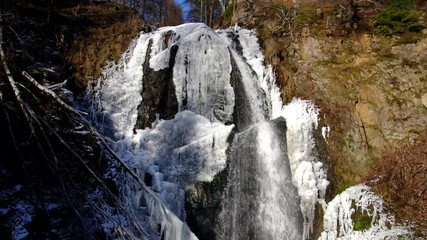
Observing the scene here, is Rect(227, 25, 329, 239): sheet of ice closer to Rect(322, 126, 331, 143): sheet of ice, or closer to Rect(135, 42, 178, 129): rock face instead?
Rect(322, 126, 331, 143): sheet of ice

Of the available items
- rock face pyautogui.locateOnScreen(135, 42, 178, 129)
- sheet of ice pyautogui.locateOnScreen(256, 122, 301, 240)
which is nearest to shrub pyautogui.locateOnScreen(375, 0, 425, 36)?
sheet of ice pyautogui.locateOnScreen(256, 122, 301, 240)

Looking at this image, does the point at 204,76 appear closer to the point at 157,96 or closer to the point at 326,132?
the point at 157,96

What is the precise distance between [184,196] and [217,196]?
0.84 metres

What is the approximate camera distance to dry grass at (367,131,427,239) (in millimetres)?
8766

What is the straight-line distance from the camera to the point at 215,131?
33.0 feet

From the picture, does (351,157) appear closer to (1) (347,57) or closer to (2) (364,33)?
(1) (347,57)

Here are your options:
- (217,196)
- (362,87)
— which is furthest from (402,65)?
(217,196)

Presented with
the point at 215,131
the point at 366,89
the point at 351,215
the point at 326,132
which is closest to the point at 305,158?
the point at 326,132

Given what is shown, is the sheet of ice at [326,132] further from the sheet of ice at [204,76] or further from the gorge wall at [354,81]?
the sheet of ice at [204,76]

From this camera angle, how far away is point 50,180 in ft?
11.5

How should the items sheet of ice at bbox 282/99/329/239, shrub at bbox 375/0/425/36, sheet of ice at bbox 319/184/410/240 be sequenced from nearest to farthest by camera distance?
sheet of ice at bbox 319/184/410/240
sheet of ice at bbox 282/99/329/239
shrub at bbox 375/0/425/36

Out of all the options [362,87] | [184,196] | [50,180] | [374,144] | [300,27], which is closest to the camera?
[50,180]

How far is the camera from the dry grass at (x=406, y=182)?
8.77 meters

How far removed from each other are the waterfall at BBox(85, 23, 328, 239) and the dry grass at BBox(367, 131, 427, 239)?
5.21 feet
